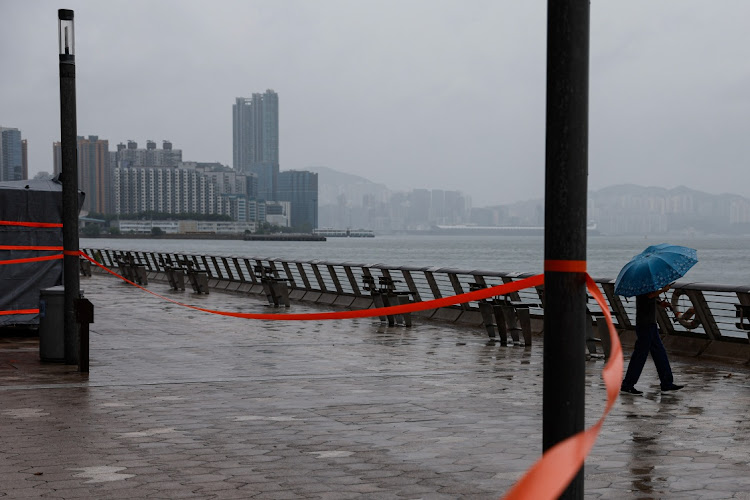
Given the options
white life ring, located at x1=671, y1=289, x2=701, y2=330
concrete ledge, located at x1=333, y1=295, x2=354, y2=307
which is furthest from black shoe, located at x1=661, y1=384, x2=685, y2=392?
concrete ledge, located at x1=333, y1=295, x2=354, y2=307

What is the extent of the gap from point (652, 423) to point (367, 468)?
3139 mm

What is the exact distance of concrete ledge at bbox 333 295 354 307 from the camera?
25.8 metres

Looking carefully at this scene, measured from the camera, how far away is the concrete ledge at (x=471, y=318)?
65.8 feet

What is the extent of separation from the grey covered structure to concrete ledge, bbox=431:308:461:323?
739 cm

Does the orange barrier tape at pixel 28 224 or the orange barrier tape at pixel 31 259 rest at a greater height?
the orange barrier tape at pixel 28 224

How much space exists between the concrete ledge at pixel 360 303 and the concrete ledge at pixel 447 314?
314 centimetres

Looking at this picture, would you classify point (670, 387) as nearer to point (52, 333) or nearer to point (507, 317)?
point (507, 317)

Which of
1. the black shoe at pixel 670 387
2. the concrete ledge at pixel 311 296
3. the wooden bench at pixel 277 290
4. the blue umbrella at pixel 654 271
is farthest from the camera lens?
the concrete ledge at pixel 311 296

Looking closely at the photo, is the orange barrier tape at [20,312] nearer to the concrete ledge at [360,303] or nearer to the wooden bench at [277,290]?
the wooden bench at [277,290]

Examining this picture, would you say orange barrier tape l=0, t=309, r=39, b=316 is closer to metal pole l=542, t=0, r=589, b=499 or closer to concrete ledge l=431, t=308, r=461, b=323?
concrete ledge l=431, t=308, r=461, b=323

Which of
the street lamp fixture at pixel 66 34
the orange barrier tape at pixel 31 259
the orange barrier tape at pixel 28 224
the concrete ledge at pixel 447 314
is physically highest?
the street lamp fixture at pixel 66 34

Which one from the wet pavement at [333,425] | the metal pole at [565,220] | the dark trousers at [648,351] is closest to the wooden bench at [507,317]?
the wet pavement at [333,425]

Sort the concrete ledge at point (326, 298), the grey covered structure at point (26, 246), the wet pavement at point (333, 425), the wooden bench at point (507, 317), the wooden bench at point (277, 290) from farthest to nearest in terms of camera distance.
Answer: the concrete ledge at point (326, 298), the wooden bench at point (277, 290), the grey covered structure at point (26, 246), the wooden bench at point (507, 317), the wet pavement at point (333, 425)

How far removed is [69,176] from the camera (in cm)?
1310
